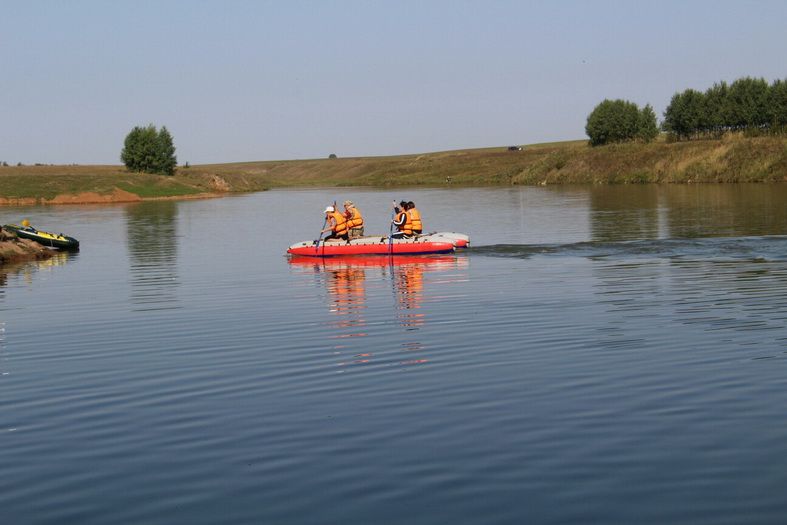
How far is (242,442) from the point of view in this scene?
13461 mm

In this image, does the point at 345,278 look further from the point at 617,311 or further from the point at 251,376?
the point at 251,376

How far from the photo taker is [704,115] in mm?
143500

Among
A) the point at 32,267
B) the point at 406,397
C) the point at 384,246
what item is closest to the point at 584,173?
the point at 384,246

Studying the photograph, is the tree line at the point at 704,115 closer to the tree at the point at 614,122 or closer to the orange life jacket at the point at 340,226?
the tree at the point at 614,122

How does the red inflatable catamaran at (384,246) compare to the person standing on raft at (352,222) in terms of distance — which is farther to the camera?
the person standing on raft at (352,222)

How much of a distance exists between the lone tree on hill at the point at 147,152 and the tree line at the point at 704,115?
62518mm

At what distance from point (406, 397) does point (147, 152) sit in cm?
14054

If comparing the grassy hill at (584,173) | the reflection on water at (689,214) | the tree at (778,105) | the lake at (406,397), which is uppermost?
the tree at (778,105)

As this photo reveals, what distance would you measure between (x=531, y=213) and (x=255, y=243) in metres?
24.5

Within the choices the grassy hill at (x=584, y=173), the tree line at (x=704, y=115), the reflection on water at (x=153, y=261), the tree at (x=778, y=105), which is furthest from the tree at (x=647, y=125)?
the reflection on water at (x=153, y=261)

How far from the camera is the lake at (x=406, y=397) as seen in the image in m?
Answer: 11.1

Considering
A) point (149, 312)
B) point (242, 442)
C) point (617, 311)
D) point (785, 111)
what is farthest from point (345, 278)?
point (785, 111)

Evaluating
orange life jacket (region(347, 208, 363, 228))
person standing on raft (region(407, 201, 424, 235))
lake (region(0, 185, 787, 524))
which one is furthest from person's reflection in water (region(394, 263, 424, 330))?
orange life jacket (region(347, 208, 363, 228))

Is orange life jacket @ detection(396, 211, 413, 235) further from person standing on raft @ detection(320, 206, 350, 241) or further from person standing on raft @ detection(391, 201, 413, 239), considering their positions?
person standing on raft @ detection(320, 206, 350, 241)
